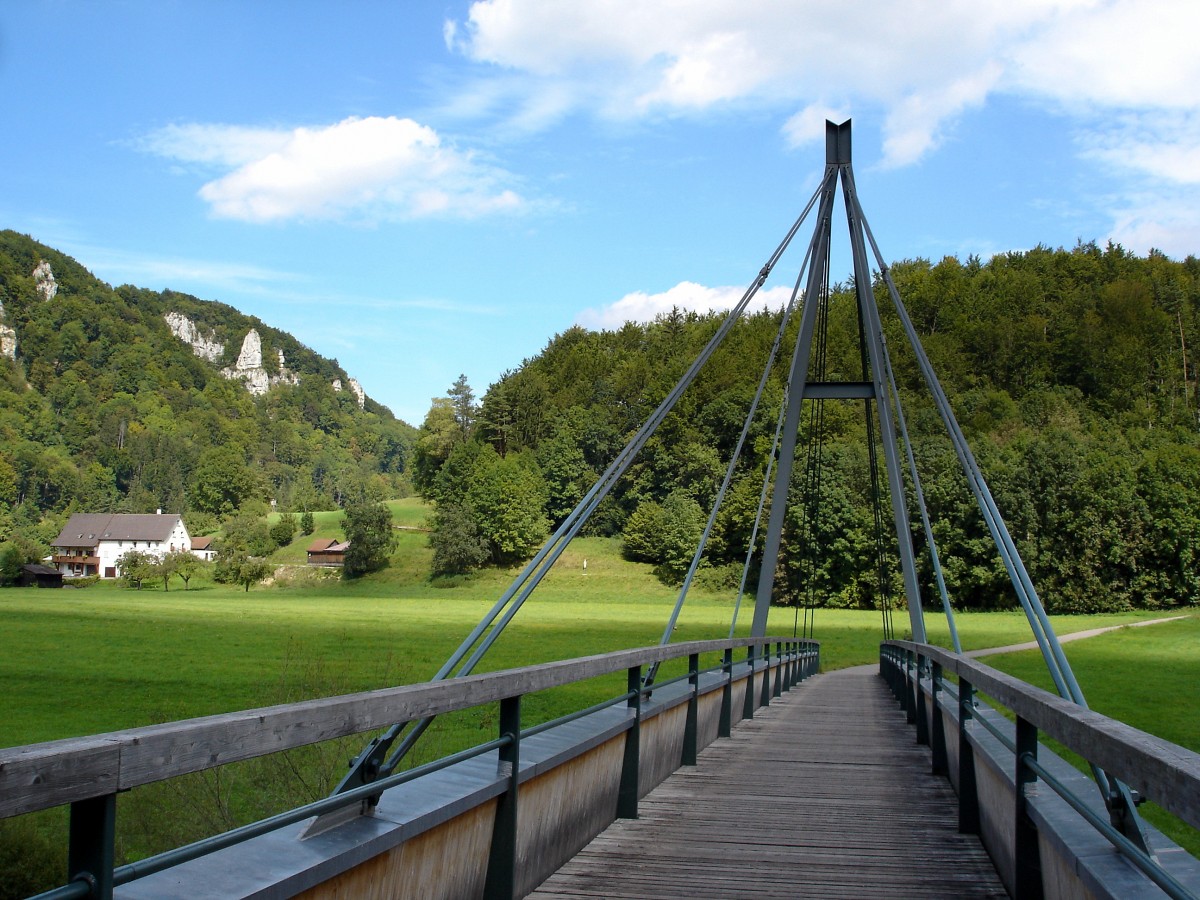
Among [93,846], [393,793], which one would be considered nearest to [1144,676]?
[393,793]

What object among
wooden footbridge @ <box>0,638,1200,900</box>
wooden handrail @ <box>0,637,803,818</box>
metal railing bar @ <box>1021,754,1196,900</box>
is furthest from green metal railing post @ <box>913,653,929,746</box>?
wooden handrail @ <box>0,637,803,818</box>

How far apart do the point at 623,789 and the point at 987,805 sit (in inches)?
78.2

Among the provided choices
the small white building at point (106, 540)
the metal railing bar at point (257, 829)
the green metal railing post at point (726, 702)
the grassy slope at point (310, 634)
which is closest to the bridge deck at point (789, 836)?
the green metal railing post at point (726, 702)

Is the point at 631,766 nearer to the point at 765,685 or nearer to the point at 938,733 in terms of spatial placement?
the point at 938,733

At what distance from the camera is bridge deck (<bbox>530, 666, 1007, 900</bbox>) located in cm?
509

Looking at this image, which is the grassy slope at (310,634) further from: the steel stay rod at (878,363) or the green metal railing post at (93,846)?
the green metal railing post at (93,846)

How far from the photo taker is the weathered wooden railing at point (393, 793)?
2.08m

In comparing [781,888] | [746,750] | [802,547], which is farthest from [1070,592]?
[781,888]

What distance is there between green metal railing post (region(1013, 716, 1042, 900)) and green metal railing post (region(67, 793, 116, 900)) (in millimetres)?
3458

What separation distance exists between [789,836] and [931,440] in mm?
80301

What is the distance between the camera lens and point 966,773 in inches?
257

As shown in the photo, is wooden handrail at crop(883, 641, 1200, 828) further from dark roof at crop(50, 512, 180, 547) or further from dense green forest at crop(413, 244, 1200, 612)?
dark roof at crop(50, 512, 180, 547)

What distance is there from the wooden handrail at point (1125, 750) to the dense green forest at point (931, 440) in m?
53.3

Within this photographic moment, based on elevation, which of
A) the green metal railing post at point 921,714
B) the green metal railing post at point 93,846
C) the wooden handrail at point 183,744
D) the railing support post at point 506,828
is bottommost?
the green metal railing post at point 921,714
